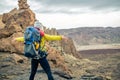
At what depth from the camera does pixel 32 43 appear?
25.8 feet

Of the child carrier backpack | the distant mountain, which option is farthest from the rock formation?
the distant mountain

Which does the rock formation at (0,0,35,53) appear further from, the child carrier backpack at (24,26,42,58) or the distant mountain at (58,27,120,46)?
the distant mountain at (58,27,120,46)

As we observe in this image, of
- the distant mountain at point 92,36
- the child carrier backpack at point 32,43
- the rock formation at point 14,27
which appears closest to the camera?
the child carrier backpack at point 32,43

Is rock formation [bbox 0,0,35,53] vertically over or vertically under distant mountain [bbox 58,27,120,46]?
over

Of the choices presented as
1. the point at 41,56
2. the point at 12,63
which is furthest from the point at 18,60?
the point at 41,56

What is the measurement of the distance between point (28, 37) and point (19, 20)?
44.8 feet

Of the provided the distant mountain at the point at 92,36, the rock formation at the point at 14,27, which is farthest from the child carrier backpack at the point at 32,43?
the distant mountain at the point at 92,36

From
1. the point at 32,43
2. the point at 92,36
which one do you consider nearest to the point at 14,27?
the point at 32,43

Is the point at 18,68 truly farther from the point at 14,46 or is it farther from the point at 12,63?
the point at 14,46

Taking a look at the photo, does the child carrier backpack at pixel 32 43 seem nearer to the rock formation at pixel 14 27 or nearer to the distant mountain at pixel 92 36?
the rock formation at pixel 14 27

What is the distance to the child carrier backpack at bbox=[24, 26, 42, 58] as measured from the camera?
7816 mm

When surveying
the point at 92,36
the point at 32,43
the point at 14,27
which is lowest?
the point at 92,36

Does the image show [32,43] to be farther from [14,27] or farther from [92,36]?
[92,36]

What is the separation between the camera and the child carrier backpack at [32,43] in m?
7.82
